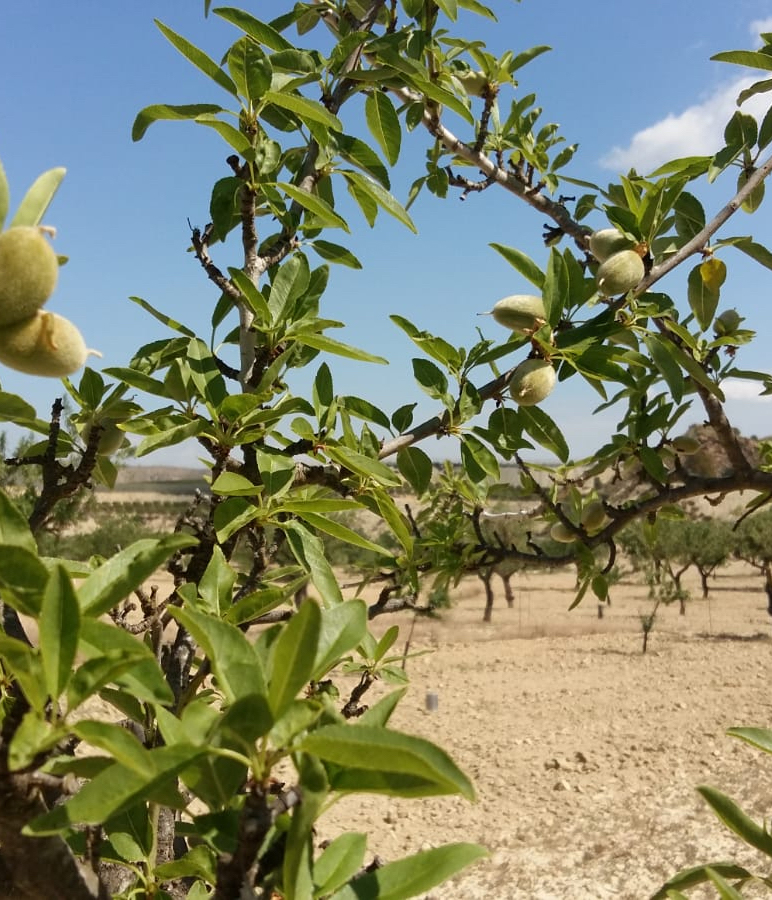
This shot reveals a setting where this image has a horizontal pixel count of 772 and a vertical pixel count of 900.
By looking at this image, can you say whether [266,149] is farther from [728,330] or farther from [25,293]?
[728,330]

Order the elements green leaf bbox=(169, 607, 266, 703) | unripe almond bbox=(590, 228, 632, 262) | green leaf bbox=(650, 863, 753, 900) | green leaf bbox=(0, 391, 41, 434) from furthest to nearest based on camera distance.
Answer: unripe almond bbox=(590, 228, 632, 262) < green leaf bbox=(650, 863, 753, 900) < green leaf bbox=(0, 391, 41, 434) < green leaf bbox=(169, 607, 266, 703)

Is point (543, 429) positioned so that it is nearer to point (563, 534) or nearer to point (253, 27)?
point (563, 534)

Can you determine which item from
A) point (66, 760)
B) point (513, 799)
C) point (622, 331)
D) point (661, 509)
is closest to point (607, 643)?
point (513, 799)

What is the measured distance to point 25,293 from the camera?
55cm

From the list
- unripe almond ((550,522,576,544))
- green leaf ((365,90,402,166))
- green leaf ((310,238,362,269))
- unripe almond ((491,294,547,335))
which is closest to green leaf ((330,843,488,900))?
unripe almond ((491,294,547,335))

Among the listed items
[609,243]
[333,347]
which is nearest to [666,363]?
[609,243]

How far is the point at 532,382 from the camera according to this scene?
3.77 ft

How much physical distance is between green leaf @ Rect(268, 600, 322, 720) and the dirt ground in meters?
2.61

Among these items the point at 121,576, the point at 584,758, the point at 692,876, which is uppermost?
the point at 121,576

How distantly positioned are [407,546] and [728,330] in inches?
42.4

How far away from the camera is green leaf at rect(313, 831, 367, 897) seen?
0.62m

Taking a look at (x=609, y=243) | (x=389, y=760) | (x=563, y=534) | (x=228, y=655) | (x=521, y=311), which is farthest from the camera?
(x=563, y=534)

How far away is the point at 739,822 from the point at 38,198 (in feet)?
3.18

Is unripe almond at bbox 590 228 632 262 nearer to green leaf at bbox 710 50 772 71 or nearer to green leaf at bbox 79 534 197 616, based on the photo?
green leaf at bbox 710 50 772 71
